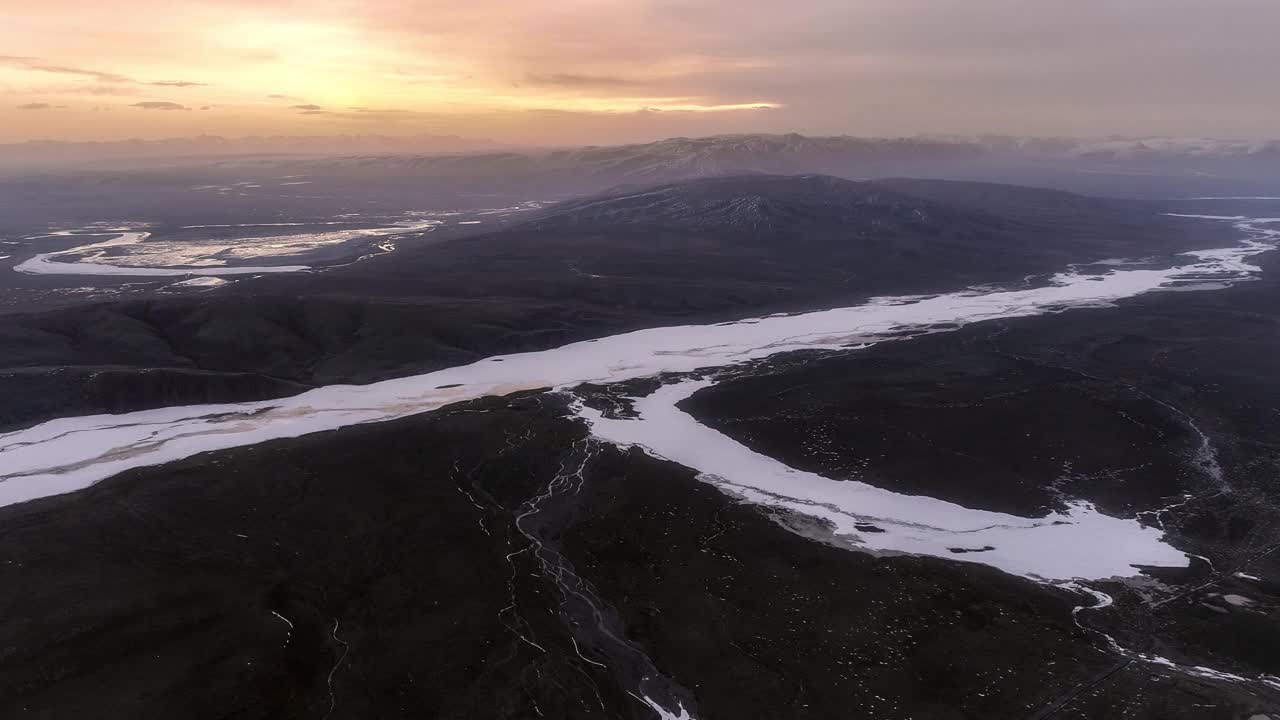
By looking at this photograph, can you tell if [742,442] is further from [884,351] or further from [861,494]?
[884,351]

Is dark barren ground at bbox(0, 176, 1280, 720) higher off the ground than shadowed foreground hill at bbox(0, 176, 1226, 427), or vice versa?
shadowed foreground hill at bbox(0, 176, 1226, 427)

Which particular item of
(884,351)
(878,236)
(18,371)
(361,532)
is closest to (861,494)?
(361,532)

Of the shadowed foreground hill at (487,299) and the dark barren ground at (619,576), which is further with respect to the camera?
the shadowed foreground hill at (487,299)

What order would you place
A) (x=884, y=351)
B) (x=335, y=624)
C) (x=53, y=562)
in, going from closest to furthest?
(x=335, y=624)
(x=53, y=562)
(x=884, y=351)

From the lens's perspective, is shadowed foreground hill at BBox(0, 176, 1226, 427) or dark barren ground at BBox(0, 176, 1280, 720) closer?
dark barren ground at BBox(0, 176, 1280, 720)
